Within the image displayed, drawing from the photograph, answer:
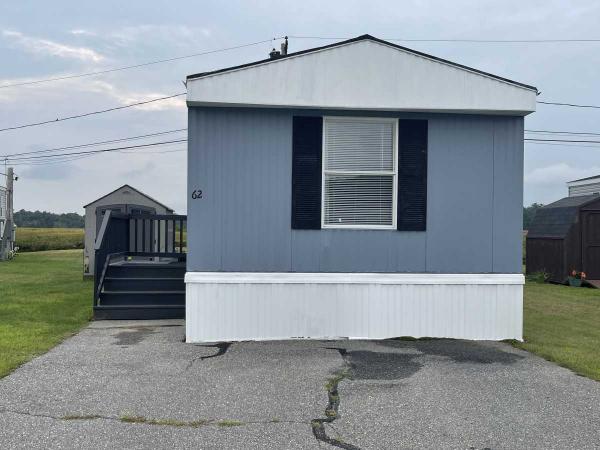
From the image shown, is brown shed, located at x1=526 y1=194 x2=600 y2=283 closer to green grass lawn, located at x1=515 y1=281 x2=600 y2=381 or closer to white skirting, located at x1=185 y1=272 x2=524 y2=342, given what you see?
green grass lawn, located at x1=515 y1=281 x2=600 y2=381

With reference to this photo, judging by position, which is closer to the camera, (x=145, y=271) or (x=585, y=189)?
(x=145, y=271)

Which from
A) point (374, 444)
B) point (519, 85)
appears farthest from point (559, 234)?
point (374, 444)

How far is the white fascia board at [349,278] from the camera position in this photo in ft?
22.4

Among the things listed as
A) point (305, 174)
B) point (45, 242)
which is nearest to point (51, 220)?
point (45, 242)

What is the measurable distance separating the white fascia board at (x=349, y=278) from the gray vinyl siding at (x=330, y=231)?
69 mm

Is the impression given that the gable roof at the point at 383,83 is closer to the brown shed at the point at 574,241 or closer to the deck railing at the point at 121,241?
the deck railing at the point at 121,241

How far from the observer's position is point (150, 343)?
6.67 meters

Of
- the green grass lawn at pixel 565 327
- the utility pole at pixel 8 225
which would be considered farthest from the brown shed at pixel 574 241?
the utility pole at pixel 8 225

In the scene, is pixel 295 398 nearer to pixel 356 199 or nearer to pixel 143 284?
pixel 356 199

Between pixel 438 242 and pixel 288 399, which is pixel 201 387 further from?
pixel 438 242

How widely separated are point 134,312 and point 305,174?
3.74 m

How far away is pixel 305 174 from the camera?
689 centimetres

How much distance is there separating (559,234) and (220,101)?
1348cm

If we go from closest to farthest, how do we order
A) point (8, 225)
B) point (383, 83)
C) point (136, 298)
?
point (383, 83) → point (136, 298) → point (8, 225)
